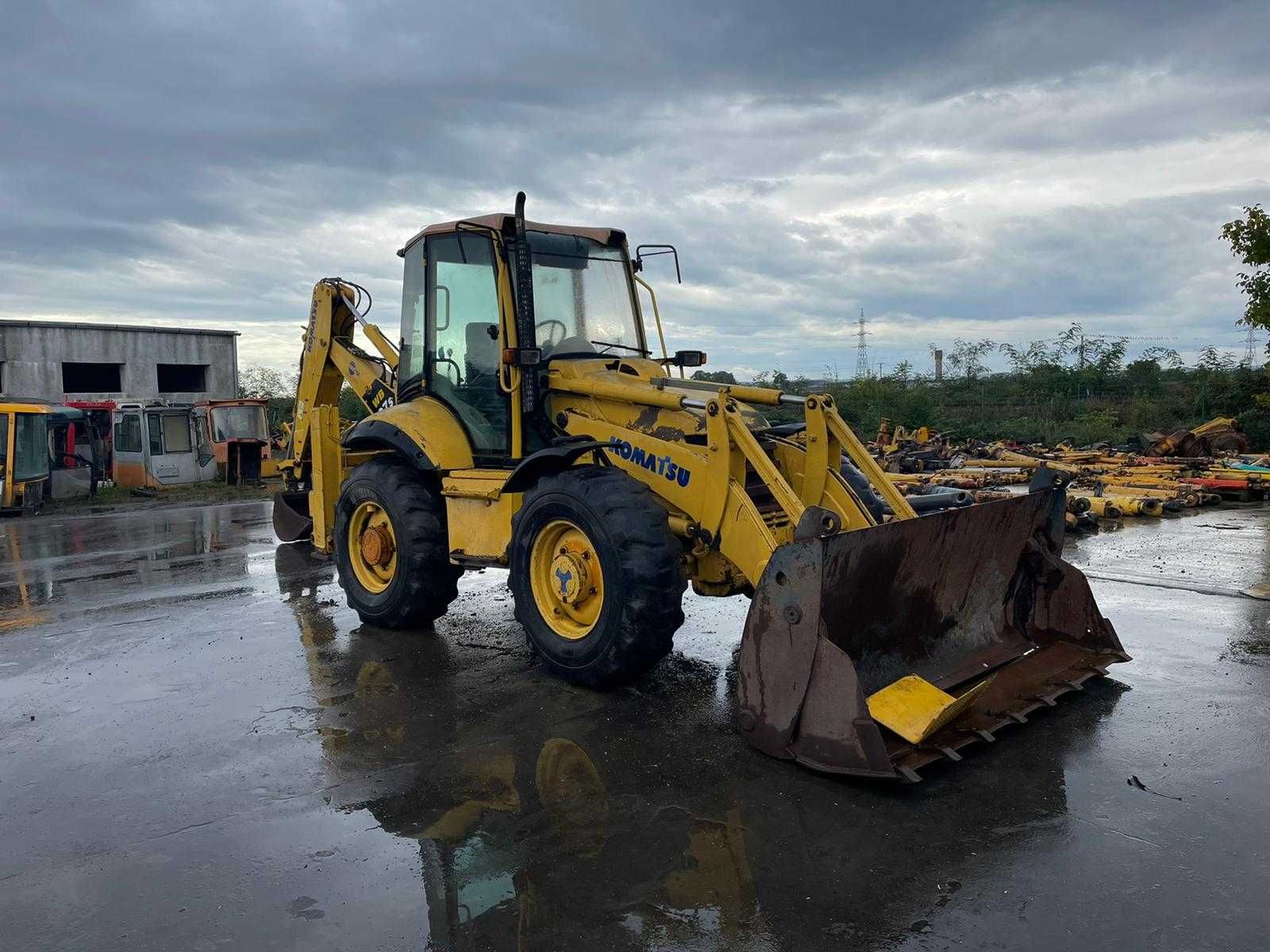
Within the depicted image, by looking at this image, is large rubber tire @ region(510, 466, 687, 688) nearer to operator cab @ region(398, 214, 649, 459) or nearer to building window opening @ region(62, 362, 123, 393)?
operator cab @ region(398, 214, 649, 459)

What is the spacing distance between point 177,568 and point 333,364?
321 cm

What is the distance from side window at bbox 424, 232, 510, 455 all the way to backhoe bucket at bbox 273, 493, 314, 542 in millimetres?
5052

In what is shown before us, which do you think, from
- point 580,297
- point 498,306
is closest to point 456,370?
point 498,306

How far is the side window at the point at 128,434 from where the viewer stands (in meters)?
21.2

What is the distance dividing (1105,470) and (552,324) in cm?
1437

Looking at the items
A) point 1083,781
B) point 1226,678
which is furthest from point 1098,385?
point 1083,781

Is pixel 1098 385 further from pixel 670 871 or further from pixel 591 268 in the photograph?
pixel 670 871

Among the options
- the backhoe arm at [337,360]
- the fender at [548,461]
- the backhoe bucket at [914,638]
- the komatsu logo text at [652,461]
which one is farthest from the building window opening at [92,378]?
the backhoe bucket at [914,638]

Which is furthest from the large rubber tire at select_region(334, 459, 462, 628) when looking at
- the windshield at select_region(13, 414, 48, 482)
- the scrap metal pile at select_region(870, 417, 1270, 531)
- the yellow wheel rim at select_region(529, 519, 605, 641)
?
the windshield at select_region(13, 414, 48, 482)

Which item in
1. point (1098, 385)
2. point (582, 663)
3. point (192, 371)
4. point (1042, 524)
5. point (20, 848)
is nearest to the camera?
point (20, 848)

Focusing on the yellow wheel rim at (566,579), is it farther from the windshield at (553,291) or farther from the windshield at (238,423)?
the windshield at (238,423)

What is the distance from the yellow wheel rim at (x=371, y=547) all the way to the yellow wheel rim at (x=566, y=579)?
5.69 feet

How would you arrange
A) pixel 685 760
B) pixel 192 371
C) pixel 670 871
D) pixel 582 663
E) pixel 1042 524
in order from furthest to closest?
pixel 192 371
pixel 1042 524
pixel 582 663
pixel 685 760
pixel 670 871

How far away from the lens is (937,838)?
374 centimetres
